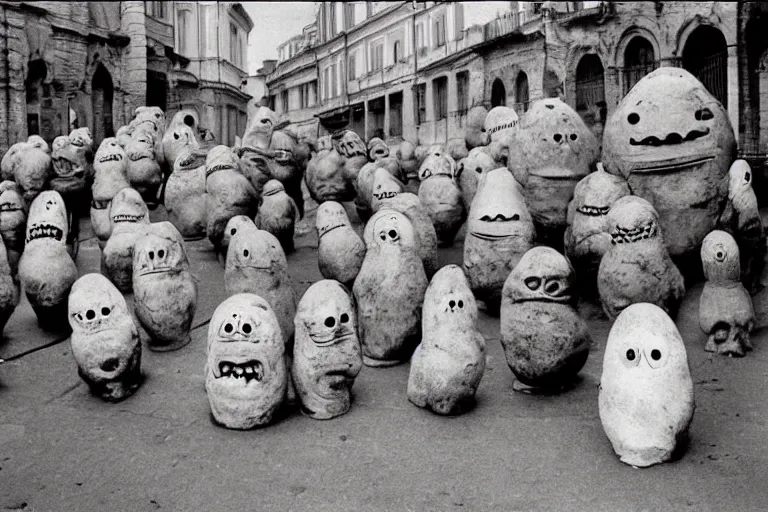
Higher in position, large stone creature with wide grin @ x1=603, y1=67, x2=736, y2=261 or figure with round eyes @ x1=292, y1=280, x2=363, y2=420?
large stone creature with wide grin @ x1=603, y1=67, x2=736, y2=261

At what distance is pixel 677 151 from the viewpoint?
254 inches

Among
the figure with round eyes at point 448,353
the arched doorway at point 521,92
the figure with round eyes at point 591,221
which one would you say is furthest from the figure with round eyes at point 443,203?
the arched doorway at point 521,92

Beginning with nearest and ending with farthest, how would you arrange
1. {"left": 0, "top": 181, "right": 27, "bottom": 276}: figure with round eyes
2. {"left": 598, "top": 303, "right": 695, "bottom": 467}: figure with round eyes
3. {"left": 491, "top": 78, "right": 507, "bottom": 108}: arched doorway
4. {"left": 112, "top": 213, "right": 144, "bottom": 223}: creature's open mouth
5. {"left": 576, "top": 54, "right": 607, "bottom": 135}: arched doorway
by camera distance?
{"left": 598, "top": 303, "right": 695, "bottom": 467}: figure with round eyes → {"left": 112, "top": 213, "right": 144, "bottom": 223}: creature's open mouth → {"left": 0, "top": 181, "right": 27, "bottom": 276}: figure with round eyes → {"left": 576, "top": 54, "right": 607, "bottom": 135}: arched doorway → {"left": 491, "top": 78, "right": 507, "bottom": 108}: arched doorway

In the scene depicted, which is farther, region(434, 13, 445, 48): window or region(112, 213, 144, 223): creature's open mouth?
region(434, 13, 445, 48): window

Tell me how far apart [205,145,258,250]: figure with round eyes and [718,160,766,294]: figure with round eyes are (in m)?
4.87

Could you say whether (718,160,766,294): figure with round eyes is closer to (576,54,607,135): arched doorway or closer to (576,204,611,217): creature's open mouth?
(576,204,611,217): creature's open mouth

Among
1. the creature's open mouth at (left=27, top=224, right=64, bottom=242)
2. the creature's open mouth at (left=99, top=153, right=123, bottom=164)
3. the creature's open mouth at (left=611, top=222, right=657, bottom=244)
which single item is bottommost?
the creature's open mouth at (left=611, top=222, right=657, bottom=244)

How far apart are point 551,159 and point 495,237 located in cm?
107

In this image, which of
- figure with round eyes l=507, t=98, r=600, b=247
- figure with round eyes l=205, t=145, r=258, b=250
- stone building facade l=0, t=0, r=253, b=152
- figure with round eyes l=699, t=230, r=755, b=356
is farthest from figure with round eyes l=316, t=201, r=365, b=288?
stone building facade l=0, t=0, r=253, b=152

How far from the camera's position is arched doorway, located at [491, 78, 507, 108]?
57.1 feet

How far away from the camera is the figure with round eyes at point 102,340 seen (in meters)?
5.15

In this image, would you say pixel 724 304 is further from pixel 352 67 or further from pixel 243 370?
pixel 352 67

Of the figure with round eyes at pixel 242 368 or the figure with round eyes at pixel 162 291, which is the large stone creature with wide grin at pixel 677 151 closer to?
the figure with round eyes at pixel 242 368

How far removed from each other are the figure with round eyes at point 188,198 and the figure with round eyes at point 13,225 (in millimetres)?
1650
